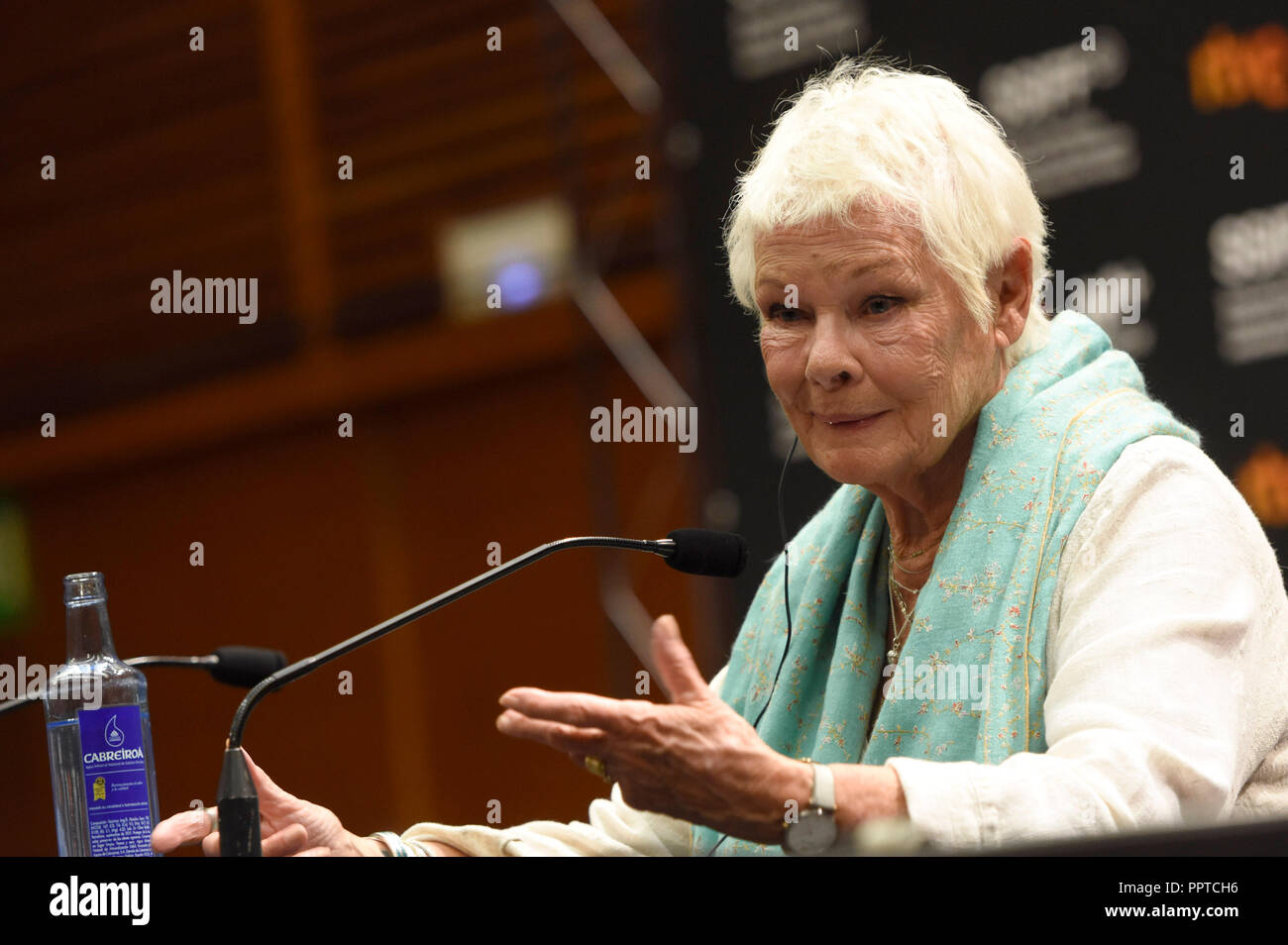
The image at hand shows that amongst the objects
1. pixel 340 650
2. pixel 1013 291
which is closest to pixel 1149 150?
pixel 1013 291

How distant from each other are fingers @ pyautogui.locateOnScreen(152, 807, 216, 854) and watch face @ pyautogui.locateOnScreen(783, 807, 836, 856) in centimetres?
62

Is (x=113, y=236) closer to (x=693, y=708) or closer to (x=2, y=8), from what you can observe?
(x=2, y=8)

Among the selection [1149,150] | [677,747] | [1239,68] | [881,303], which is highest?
[1239,68]

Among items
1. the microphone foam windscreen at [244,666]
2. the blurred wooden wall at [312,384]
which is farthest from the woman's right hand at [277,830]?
the blurred wooden wall at [312,384]

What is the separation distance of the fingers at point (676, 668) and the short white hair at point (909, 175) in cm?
70

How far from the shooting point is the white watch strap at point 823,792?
1.46 m

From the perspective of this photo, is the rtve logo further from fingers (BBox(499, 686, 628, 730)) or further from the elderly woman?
fingers (BBox(499, 686, 628, 730))

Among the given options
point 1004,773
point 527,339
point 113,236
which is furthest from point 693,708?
point 113,236

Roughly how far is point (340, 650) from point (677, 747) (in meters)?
0.37

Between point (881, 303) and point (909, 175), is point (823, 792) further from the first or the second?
point (909, 175)

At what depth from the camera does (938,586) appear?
1.88 meters

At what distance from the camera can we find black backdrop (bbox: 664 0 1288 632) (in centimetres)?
265
